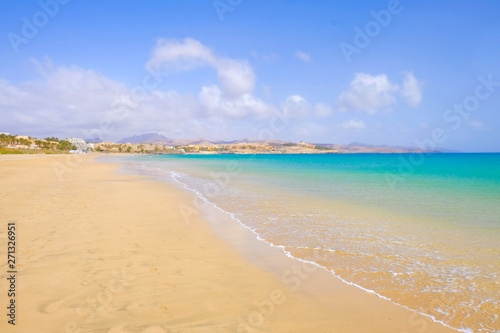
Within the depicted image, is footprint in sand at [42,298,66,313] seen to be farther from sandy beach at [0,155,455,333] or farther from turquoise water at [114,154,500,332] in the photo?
turquoise water at [114,154,500,332]

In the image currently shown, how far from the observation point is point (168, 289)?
492 cm

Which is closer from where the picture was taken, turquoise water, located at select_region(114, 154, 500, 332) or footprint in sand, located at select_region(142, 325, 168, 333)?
footprint in sand, located at select_region(142, 325, 168, 333)

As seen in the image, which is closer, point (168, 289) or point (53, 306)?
point (53, 306)

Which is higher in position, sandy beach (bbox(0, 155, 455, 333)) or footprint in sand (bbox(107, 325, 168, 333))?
footprint in sand (bbox(107, 325, 168, 333))

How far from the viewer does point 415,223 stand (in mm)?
10477

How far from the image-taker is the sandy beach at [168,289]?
4.00m

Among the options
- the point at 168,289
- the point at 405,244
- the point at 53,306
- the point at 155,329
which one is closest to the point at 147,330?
the point at 155,329

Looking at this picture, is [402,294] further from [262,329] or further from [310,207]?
[310,207]

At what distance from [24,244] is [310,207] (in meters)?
10.1

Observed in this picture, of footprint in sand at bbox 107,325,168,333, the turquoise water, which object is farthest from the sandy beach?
the turquoise water

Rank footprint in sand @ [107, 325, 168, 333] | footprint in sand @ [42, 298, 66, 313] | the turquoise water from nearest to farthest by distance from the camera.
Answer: footprint in sand @ [107, 325, 168, 333]
footprint in sand @ [42, 298, 66, 313]
the turquoise water

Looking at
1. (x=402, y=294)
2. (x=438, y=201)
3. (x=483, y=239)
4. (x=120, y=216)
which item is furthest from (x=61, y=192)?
(x=438, y=201)

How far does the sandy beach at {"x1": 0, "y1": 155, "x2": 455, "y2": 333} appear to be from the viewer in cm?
400

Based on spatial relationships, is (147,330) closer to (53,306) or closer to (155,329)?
(155,329)
